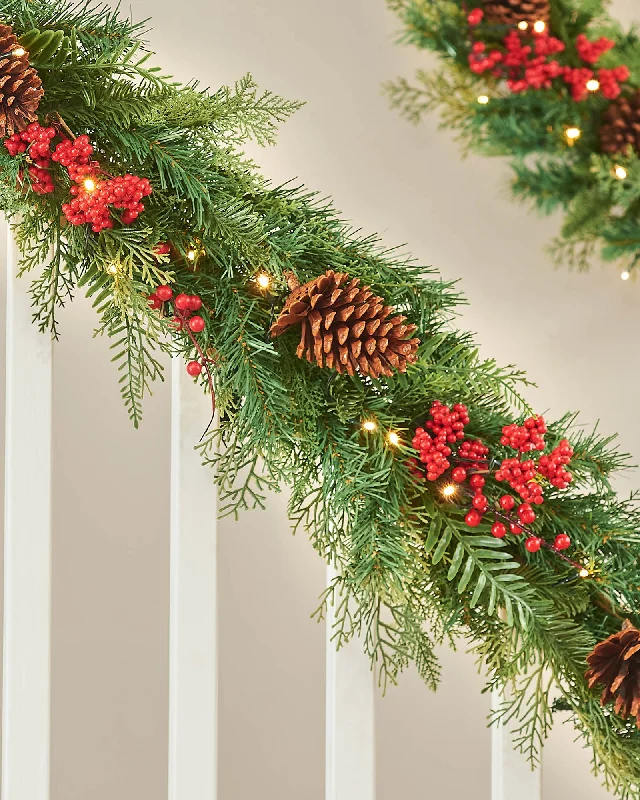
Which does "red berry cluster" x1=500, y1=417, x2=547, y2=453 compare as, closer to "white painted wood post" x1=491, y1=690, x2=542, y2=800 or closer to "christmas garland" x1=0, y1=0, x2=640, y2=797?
"christmas garland" x1=0, y1=0, x2=640, y2=797

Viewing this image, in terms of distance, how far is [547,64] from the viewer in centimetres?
87

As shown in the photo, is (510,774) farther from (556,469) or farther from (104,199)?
(104,199)

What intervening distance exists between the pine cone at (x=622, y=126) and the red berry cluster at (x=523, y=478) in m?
0.62

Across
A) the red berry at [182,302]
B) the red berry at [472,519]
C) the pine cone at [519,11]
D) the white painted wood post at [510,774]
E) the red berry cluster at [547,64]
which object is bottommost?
the white painted wood post at [510,774]

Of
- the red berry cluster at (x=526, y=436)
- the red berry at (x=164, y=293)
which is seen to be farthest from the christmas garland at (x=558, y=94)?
the red berry at (x=164, y=293)

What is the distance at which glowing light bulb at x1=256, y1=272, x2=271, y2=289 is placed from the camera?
441 mm

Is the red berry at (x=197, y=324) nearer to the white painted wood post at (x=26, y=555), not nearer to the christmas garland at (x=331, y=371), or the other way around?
the christmas garland at (x=331, y=371)

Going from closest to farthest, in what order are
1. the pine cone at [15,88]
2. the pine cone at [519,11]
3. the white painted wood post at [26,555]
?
the pine cone at [15,88]
the white painted wood post at [26,555]
the pine cone at [519,11]

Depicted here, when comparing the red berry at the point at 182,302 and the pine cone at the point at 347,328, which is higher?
the red berry at the point at 182,302

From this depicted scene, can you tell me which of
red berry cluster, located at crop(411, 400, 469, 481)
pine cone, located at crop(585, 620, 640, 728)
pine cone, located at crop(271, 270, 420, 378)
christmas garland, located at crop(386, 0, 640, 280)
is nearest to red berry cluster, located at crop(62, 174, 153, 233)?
pine cone, located at crop(271, 270, 420, 378)

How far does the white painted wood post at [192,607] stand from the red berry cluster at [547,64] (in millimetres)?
640

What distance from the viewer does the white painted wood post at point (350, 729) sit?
1.71 feet

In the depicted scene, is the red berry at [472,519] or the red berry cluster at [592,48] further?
the red berry cluster at [592,48]

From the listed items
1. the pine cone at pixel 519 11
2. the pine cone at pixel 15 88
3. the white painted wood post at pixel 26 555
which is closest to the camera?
the pine cone at pixel 15 88
